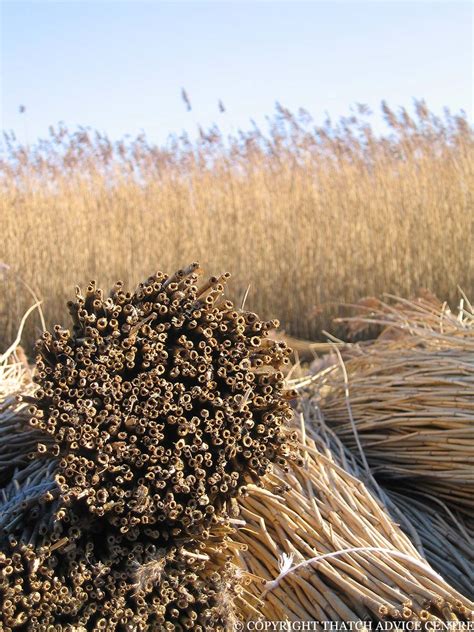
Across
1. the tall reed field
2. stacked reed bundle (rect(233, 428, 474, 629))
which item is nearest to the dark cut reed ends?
stacked reed bundle (rect(233, 428, 474, 629))

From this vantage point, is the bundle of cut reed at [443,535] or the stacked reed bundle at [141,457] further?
the bundle of cut reed at [443,535]

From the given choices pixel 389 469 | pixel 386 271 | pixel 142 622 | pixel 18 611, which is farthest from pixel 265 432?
pixel 386 271

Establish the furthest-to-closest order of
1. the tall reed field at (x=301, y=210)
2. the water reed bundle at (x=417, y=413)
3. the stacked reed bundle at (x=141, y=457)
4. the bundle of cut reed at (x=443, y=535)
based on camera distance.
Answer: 1. the tall reed field at (x=301, y=210)
2. the water reed bundle at (x=417, y=413)
3. the bundle of cut reed at (x=443, y=535)
4. the stacked reed bundle at (x=141, y=457)

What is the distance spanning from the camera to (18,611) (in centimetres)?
150

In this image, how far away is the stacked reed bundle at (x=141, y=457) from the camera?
1522 mm

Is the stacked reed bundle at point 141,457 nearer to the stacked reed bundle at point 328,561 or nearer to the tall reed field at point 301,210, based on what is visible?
the stacked reed bundle at point 328,561

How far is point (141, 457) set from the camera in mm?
1549

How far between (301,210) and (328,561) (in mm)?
5792

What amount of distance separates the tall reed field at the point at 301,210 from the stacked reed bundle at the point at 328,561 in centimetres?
525

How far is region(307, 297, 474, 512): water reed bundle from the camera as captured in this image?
2221 millimetres

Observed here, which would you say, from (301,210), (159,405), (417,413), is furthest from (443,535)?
(301,210)

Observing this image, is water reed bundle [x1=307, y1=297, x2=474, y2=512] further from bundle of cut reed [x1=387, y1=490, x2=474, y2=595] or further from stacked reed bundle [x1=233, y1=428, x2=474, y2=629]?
stacked reed bundle [x1=233, y1=428, x2=474, y2=629]

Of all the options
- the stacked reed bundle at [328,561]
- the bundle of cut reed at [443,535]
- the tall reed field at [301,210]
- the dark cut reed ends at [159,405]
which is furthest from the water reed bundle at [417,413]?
the tall reed field at [301,210]

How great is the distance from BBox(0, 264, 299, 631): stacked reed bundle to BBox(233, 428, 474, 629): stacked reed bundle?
0.14m
